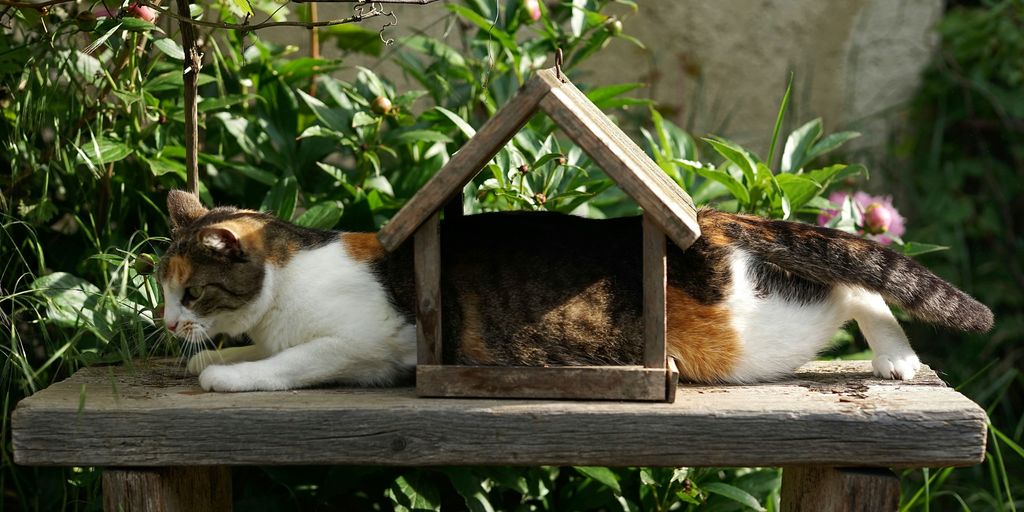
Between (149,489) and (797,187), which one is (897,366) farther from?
(149,489)

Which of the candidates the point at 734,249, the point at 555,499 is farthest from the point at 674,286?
the point at 555,499

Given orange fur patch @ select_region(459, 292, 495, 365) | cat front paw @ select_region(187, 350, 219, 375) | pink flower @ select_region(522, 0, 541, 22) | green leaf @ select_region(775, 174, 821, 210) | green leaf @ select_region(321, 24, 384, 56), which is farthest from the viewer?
green leaf @ select_region(321, 24, 384, 56)

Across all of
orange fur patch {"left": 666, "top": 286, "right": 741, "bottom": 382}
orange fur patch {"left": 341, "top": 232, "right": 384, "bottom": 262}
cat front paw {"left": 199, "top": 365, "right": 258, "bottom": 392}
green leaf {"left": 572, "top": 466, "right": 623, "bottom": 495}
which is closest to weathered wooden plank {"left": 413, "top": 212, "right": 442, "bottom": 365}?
orange fur patch {"left": 341, "top": 232, "right": 384, "bottom": 262}

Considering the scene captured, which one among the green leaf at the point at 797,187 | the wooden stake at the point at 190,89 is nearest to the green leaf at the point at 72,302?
the wooden stake at the point at 190,89

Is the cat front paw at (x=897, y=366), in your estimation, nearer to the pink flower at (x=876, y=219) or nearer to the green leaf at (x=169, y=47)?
the pink flower at (x=876, y=219)

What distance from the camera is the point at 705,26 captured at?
11.7 ft

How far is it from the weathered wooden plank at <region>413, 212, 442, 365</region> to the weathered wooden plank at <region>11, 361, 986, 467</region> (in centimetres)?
9

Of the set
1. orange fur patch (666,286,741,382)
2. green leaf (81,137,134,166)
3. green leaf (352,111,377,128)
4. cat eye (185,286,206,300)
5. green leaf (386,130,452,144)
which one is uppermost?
green leaf (352,111,377,128)

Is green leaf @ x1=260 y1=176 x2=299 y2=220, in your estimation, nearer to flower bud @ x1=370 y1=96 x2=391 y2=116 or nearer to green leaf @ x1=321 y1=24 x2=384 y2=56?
flower bud @ x1=370 y1=96 x2=391 y2=116

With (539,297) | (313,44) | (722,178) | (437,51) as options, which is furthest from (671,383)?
(313,44)

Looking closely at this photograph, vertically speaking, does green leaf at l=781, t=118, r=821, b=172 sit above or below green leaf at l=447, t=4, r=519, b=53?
below

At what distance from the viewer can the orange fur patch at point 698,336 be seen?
5.92 feet

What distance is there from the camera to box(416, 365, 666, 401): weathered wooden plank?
1.70 metres

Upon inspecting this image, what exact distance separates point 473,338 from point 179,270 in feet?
1.76
